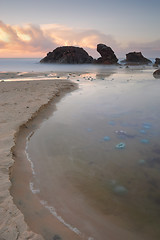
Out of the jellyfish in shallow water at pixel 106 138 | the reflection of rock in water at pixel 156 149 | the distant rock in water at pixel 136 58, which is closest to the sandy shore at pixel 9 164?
the jellyfish in shallow water at pixel 106 138

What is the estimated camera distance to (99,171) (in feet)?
12.3

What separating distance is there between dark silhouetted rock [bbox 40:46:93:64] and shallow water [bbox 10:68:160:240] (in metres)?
68.2

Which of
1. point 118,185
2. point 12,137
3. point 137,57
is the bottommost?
point 118,185

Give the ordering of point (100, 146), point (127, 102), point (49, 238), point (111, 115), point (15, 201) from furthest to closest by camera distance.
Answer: point (127, 102) < point (111, 115) < point (100, 146) < point (15, 201) < point (49, 238)

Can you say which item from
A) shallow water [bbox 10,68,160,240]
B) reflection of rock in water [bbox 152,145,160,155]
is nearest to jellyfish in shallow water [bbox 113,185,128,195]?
shallow water [bbox 10,68,160,240]

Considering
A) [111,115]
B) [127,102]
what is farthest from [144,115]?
[127,102]

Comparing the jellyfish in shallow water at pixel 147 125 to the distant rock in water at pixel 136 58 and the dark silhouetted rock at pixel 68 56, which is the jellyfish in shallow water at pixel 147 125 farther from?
the distant rock in water at pixel 136 58

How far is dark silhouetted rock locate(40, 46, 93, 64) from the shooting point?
233 ft

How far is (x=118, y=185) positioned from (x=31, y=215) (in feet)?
5.19

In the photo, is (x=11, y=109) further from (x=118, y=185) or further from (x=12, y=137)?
(x=118, y=185)

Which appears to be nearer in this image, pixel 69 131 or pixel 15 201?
pixel 15 201

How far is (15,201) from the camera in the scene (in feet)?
9.30

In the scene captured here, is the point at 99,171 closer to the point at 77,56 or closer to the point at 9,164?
the point at 9,164

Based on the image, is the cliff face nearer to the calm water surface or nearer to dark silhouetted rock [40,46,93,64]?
dark silhouetted rock [40,46,93,64]
